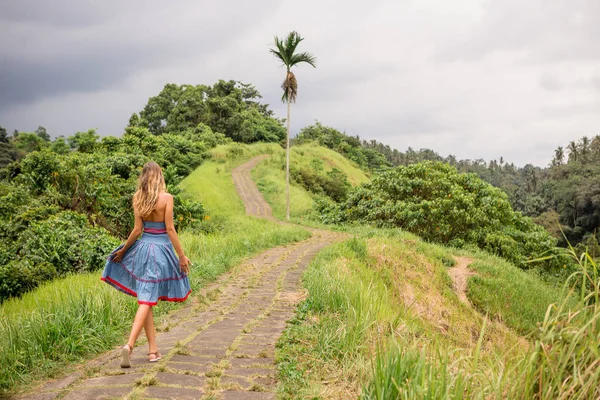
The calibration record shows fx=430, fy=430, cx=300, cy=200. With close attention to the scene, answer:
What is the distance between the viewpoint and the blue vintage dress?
399cm

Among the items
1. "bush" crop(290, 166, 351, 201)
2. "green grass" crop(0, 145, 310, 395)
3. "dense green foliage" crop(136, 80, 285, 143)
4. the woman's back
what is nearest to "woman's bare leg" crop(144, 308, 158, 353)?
"green grass" crop(0, 145, 310, 395)

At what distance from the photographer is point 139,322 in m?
3.75

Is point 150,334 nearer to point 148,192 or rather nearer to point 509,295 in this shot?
point 148,192

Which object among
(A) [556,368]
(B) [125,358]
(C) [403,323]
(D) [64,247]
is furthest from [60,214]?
(A) [556,368]

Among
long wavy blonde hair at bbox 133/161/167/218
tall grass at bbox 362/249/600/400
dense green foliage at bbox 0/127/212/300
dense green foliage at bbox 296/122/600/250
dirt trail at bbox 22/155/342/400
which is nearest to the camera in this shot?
tall grass at bbox 362/249/600/400

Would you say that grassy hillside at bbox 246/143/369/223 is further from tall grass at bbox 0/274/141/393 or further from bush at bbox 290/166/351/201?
tall grass at bbox 0/274/141/393

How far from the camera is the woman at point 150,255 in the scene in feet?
13.1

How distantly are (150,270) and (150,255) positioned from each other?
139mm

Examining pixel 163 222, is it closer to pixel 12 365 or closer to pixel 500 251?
pixel 12 365

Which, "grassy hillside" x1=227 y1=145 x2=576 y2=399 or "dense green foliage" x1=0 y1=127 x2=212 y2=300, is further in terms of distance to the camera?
"dense green foliage" x1=0 y1=127 x2=212 y2=300

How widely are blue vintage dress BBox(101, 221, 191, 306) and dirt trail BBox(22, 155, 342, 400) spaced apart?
579mm

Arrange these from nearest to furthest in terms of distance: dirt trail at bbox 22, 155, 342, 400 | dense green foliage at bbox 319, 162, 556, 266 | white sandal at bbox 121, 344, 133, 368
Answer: dirt trail at bbox 22, 155, 342, 400 → white sandal at bbox 121, 344, 133, 368 → dense green foliage at bbox 319, 162, 556, 266

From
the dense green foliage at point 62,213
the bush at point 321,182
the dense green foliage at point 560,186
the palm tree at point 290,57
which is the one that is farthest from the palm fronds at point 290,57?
the dense green foliage at point 560,186

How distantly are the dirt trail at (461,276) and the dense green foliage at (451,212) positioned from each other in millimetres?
4121
